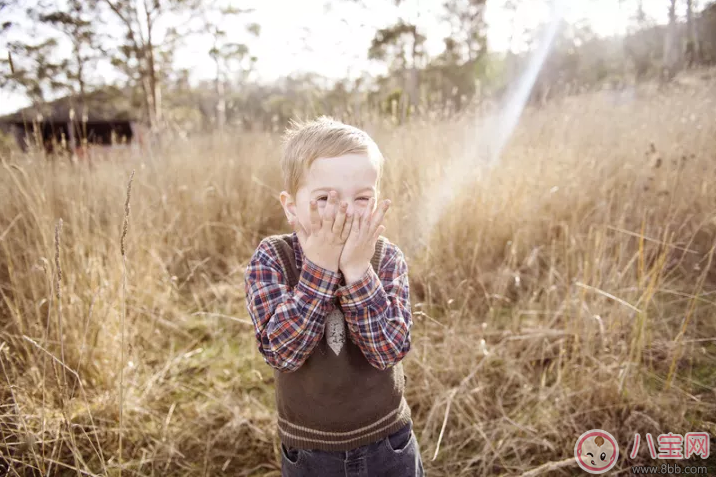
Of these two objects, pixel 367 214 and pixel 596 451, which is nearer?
pixel 367 214

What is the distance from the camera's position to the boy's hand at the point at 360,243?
2.69 ft

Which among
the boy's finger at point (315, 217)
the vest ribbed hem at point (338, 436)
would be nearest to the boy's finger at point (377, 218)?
the boy's finger at point (315, 217)

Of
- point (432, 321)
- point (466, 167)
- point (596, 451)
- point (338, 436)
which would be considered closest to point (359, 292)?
point (338, 436)

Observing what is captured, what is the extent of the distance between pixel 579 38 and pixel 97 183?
25.4 meters

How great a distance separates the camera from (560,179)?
2488 mm

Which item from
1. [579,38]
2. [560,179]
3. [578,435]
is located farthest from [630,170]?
[579,38]

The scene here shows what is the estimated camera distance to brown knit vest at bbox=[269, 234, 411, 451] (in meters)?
0.88

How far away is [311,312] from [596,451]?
3.67ft

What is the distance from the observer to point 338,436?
0.88 m

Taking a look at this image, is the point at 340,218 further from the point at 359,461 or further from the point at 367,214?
the point at 359,461

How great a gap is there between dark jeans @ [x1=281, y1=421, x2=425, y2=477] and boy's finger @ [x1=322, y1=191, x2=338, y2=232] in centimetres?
52

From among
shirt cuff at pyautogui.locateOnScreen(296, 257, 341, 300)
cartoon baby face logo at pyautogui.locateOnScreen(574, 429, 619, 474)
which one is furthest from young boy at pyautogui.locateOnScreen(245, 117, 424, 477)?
cartoon baby face logo at pyautogui.locateOnScreen(574, 429, 619, 474)

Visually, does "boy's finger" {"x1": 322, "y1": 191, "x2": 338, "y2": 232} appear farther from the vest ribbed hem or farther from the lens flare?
the lens flare

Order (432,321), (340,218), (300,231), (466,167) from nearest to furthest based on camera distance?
(340,218) < (300,231) < (432,321) < (466,167)
